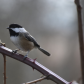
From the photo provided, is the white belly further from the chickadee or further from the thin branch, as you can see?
the thin branch

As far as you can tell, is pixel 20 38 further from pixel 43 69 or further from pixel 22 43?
pixel 43 69

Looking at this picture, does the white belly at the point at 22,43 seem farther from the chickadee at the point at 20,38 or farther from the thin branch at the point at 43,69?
the thin branch at the point at 43,69

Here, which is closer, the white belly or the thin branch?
the thin branch

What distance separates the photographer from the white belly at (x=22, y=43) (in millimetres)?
1536

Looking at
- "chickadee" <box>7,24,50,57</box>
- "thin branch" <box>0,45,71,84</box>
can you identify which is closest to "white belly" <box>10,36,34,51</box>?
"chickadee" <box>7,24,50,57</box>

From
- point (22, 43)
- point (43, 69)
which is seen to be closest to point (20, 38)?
point (22, 43)

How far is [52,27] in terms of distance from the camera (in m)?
6.26

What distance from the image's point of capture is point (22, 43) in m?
1.55

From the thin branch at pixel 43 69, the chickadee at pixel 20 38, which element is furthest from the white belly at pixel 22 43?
the thin branch at pixel 43 69

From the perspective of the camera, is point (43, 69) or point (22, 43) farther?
point (22, 43)

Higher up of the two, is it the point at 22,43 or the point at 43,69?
the point at 43,69

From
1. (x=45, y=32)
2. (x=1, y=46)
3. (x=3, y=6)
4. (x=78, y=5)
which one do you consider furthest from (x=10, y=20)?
(x=78, y=5)

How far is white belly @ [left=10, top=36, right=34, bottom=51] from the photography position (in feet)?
5.04

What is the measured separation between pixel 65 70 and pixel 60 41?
1208 millimetres
